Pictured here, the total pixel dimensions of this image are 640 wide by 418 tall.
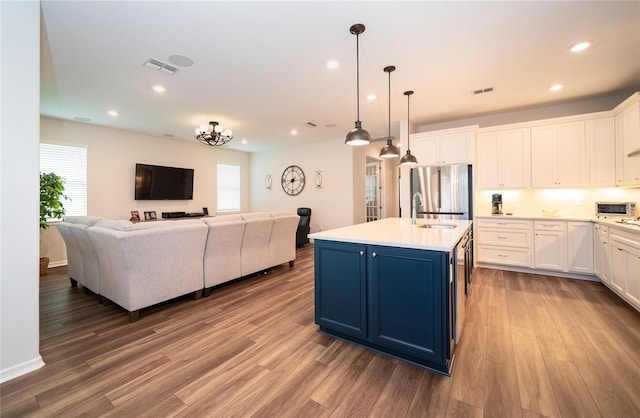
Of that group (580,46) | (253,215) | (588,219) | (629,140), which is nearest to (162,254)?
(253,215)

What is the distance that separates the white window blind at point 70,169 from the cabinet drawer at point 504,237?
25.0ft

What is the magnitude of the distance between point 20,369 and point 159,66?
307 centimetres

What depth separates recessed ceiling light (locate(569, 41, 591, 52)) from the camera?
265 centimetres

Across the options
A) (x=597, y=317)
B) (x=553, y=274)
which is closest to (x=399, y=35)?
(x=597, y=317)

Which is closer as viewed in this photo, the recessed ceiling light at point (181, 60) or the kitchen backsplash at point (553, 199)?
the recessed ceiling light at point (181, 60)

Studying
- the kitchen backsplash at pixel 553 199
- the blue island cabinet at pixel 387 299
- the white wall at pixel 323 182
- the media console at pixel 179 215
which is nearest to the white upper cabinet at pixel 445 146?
the kitchen backsplash at pixel 553 199

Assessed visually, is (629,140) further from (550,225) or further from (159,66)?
(159,66)

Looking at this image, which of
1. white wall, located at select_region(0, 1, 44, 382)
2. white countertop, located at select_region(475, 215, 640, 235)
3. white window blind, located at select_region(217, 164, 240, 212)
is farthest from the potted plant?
white countertop, located at select_region(475, 215, 640, 235)

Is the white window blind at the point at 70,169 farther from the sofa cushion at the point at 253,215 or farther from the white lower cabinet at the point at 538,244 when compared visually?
the white lower cabinet at the point at 538,244

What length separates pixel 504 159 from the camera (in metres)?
4.52

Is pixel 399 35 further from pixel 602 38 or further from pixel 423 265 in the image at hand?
pixel 423 265

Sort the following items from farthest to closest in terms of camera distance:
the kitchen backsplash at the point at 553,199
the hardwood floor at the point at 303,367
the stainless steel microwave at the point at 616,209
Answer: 1. the kitchen backsplash at the point at 553,199
2. the stainless steel microwave at the point at 616,209
3. the hardwood floor at the point at 303,367

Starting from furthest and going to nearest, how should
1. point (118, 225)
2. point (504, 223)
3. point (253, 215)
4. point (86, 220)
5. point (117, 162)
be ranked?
point (117, 162)
point (504, 223)
point (253, 215)
point (86, 220)
point (118, 225)

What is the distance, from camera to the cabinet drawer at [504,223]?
13.7 feet
